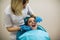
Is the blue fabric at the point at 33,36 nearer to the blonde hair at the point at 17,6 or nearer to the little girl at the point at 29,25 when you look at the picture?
the little girl at the point at 29,25

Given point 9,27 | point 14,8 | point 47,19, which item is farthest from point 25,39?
point 47,19

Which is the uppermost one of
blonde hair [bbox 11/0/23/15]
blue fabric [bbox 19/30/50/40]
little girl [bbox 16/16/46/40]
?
blonde hair [bbox 11/0/23/15]

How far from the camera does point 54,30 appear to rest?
2582 millimetres

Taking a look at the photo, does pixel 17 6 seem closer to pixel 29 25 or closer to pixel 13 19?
pixel 13 19

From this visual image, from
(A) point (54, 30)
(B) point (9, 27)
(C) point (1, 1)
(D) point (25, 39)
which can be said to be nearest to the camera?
(D) point (25, 39)

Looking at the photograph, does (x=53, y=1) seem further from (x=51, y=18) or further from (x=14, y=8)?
(x=14, y=8)

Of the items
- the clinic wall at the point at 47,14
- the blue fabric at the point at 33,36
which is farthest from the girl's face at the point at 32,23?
the clinic wall at the point at 47,14

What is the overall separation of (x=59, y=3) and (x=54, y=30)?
56cm

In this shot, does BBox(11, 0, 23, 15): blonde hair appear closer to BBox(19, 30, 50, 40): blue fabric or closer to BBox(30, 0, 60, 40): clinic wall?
BBox(19, 30, 50, 40): blue fabric

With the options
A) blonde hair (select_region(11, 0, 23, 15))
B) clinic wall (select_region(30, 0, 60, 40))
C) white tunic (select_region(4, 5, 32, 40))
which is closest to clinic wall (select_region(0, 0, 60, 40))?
clinic wall (select_region(30, 0, 60, 40))

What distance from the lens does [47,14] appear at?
2.49 meters

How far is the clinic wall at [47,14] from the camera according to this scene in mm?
2436

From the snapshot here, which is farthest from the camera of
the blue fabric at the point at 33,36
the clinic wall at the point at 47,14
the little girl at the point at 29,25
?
the clinic wall at the point at 47,14

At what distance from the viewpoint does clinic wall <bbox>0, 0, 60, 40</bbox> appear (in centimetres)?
244
